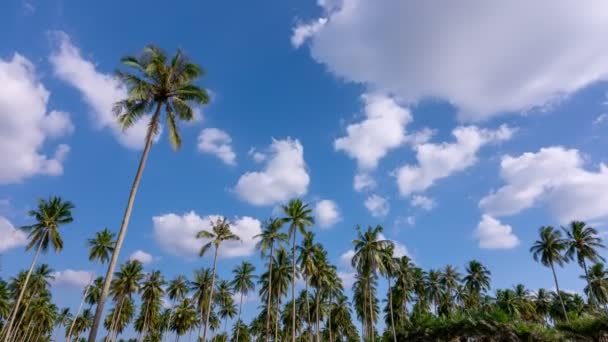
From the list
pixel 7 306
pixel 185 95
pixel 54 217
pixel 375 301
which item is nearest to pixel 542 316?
pixel 375 301

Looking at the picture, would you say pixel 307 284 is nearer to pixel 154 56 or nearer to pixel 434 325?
pixel 434 325

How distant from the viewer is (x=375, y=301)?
77.1 m

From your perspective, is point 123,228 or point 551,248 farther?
point 551,248

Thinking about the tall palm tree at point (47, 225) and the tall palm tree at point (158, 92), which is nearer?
the tall palm tree at point (158, 92)

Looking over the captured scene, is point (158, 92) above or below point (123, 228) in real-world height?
above

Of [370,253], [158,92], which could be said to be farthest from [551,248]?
[158,92]

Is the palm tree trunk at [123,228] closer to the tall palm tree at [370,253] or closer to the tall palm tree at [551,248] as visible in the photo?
the tall palm tree at [370,253]

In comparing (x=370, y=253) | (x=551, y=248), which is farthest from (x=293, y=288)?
(x=551, y=248)

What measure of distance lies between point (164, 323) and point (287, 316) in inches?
1328

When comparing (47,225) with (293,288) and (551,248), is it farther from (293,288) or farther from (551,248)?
(551,248)

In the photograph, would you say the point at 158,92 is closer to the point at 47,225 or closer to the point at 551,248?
the point at 47,225

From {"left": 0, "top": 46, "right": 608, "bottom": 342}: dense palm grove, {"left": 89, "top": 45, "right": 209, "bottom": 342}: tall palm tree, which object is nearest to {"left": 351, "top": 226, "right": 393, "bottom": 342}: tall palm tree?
{"left": 0, "top": 46, "right": 608, "bottom": 342}: dense palm grove

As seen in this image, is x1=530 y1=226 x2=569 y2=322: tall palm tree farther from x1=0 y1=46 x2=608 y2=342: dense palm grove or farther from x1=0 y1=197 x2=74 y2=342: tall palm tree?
x1=0 y1=197 x2=74 y2=342: tall palm tree

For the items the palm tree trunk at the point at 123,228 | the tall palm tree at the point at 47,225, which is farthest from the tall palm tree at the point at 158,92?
the tall palm tree at the point at 47,225
